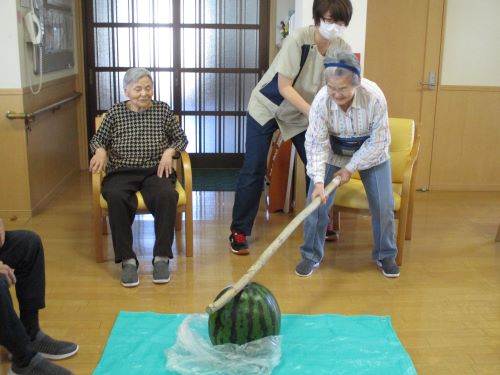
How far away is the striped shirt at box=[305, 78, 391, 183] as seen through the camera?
2.73m

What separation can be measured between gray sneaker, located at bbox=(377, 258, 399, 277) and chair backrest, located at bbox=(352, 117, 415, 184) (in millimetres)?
539

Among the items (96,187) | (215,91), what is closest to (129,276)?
(96,187)

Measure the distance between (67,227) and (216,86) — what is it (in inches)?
90.4

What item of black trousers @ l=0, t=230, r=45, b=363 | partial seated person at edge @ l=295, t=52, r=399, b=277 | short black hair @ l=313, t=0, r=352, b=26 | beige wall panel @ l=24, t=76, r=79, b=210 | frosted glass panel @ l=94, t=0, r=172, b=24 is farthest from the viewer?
frosted glass panel @ l=94, t=0, r=172, b=24

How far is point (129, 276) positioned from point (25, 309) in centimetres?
79

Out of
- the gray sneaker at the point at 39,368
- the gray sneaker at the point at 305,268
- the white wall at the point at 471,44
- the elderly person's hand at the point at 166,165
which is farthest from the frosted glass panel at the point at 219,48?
the gray sneaker at the point at 39,368

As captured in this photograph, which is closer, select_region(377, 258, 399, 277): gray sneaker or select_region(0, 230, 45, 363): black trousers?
select_region(0, 230, 45, 363): black trousers

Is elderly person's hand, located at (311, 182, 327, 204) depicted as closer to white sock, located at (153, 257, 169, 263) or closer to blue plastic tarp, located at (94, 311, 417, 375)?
blue plastic tarp, located at (94, 311, 417, 375)

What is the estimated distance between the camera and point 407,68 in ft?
15.0

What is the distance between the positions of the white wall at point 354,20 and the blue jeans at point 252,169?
3.03 ft

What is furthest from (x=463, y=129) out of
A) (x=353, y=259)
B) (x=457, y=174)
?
(x=353, y=259)

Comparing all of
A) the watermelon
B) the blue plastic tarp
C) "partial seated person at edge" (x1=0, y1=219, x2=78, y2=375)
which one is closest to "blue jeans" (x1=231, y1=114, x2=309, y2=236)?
the blue plastic tarp

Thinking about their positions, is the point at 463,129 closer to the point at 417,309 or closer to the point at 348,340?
the point at 417,309

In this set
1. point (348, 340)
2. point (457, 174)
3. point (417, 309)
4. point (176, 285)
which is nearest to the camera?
point (348, 340)
